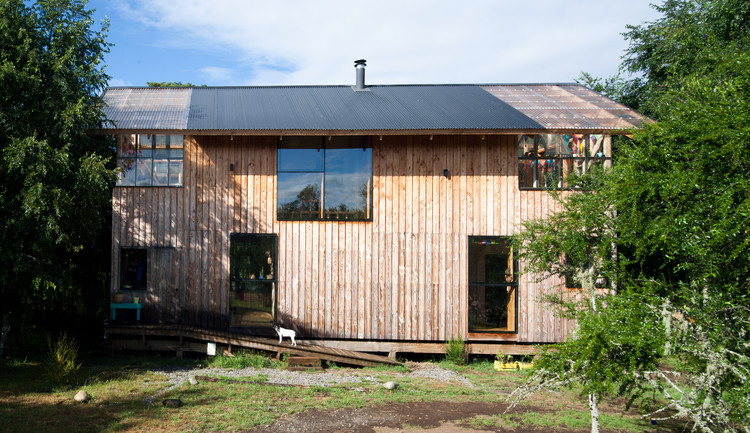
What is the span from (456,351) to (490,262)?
7.01 ft

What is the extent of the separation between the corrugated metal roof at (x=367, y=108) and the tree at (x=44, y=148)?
122 centimetres

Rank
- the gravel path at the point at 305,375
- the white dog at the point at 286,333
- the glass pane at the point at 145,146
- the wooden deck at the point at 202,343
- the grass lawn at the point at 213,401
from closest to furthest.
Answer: the grass lawn at the point at 213,401 < the gravel path at the point at 305,375 < the wooden deck at the point at 202,343 < the white dog at the point at 286,333 < the glass pane at the point at 145,146

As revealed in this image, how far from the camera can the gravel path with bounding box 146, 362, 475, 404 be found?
30.9 feet

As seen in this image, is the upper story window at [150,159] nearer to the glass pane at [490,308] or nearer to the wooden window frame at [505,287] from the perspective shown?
the wooden window frame at [505,287]

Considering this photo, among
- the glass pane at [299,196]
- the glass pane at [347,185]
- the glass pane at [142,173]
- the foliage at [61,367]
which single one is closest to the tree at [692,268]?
the glass pane at [347,185]

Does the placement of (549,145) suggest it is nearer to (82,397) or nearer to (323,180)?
(323,180)

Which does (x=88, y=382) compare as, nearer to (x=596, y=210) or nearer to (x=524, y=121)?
(x=596, y=210)

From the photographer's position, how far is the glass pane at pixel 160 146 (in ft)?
38.6

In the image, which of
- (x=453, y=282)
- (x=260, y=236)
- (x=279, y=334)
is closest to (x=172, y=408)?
(x=279, y=334)

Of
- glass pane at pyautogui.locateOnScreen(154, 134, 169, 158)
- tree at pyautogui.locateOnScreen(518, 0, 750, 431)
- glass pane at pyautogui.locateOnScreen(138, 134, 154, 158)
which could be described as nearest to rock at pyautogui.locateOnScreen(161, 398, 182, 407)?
tree at pyautogui.locateOnScreen(518, 0, 750, 431)

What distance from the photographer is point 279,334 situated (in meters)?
11.1

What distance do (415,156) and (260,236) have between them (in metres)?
4.00

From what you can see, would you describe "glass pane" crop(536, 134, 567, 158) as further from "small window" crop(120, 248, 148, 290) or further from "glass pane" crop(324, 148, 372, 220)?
"small window" crop(120, 248, 148, 290)

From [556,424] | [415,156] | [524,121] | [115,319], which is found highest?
[524,121]
